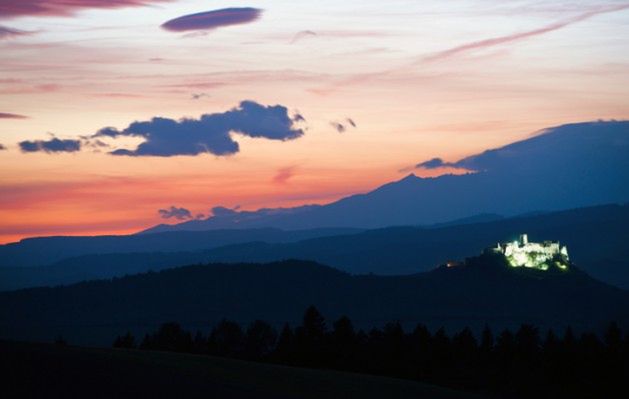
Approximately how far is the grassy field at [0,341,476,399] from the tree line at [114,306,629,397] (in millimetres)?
16880

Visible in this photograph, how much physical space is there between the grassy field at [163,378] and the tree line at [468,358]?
16880 mm

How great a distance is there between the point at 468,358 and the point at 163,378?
44.2 meters

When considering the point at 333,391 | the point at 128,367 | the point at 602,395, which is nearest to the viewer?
the point at 128,367

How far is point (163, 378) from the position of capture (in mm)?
48344

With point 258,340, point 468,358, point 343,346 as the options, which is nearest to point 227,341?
point 258,340

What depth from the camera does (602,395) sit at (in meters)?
75.2

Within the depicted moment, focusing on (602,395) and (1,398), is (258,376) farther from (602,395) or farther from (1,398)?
(602,395)

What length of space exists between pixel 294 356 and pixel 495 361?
15668mm

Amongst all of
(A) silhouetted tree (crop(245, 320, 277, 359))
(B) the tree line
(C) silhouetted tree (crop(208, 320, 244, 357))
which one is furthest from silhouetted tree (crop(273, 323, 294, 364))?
(A) silhouetted tree (crop(245, 320, 277, 359))

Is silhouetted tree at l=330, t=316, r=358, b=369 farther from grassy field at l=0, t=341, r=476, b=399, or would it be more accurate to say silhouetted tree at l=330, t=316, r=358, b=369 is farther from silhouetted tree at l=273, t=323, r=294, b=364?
grassy field at l=0, t=341, r=476, b=399

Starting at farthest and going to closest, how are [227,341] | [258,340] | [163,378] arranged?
[258,340] → [227,341] → [163,378]

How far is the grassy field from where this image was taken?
4331cm

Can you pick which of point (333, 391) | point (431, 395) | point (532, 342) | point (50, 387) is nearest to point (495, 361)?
point (532, 342)

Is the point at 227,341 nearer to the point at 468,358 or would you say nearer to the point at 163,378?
the point at 468,358
